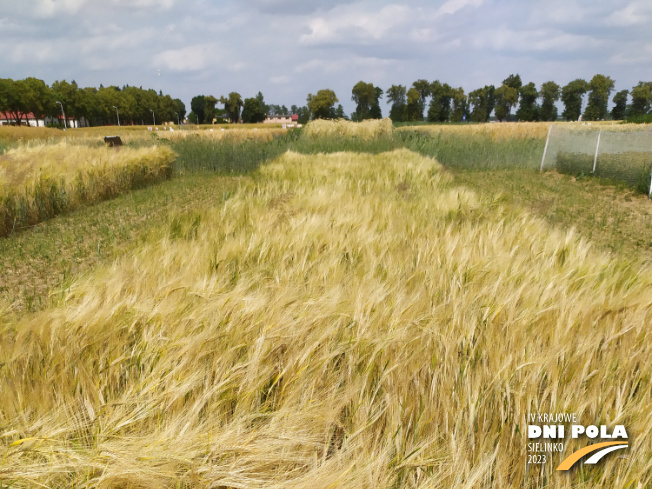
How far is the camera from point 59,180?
6.58m

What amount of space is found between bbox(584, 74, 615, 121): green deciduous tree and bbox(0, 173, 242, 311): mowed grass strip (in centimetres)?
9803

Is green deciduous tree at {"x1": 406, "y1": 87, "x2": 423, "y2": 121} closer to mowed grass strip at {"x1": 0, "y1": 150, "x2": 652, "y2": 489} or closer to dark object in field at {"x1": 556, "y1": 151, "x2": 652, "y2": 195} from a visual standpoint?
dark object in field at {"x1": 556, "y1": 151, "x2": 652, "y2": 195}

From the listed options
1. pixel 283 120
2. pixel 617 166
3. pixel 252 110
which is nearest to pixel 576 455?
pixel 617 166

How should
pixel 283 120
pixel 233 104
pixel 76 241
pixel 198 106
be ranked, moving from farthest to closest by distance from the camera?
pixel 283 120 → pixel 198 106 → pixel 233 104 → pixel 76 241

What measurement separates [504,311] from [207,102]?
117m

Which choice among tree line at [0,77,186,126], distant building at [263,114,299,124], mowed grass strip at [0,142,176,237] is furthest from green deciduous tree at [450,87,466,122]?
mowed grass strip at [0,142,176,237]

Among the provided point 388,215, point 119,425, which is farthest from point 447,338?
point 388,215

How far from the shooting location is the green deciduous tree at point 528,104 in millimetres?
80919

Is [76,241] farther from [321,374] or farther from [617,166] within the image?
[617,166]

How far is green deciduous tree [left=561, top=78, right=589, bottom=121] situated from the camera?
8512 cm

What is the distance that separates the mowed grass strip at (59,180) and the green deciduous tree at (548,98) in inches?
3648

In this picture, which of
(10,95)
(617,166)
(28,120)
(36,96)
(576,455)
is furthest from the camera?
(28,120)

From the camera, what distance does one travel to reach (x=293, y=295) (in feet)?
4.78

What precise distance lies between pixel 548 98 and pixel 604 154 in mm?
88844
